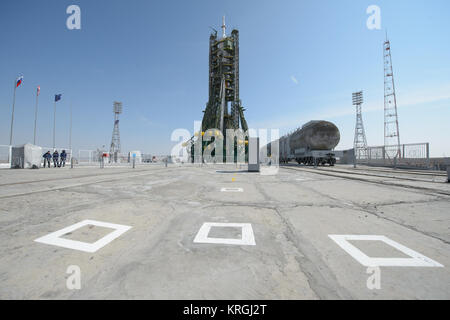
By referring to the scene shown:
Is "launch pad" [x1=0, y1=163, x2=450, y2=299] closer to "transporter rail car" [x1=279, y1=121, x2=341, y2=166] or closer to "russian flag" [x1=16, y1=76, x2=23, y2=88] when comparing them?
"transporter rail car" [x1=279, y1=121, x2=341, y2=166]

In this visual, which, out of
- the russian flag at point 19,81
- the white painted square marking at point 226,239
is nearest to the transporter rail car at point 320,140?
the white painted square marking at point 226,239

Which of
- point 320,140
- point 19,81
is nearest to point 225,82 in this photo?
point 320,140

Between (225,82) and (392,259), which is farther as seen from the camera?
(225,82)

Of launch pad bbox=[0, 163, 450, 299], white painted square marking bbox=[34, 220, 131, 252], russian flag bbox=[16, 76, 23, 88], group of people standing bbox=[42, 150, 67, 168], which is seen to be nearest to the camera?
launch pad bbox=[0, 163, 450, 299]

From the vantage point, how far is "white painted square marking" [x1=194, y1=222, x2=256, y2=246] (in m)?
2.16

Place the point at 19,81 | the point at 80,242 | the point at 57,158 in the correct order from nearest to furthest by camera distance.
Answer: the point at 80,242
the point at 57,158
the point at 19,81

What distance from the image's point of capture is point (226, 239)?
223 cm

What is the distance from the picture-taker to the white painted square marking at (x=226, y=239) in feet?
7.09

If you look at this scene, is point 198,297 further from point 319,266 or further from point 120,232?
point 120,232

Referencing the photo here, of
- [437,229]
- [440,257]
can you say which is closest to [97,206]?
[440,257]

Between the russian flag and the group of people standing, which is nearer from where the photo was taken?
the group of people standing

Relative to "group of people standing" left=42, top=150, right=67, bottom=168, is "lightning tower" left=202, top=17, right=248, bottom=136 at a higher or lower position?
higher

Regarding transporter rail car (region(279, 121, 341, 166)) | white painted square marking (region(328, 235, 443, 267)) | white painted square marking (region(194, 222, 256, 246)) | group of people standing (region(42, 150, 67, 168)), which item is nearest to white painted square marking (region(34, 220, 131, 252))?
white painted square marking (region(194, 222, 256, 246))

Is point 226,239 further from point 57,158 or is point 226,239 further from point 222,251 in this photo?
point 57,158
